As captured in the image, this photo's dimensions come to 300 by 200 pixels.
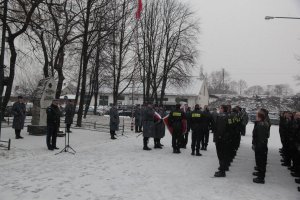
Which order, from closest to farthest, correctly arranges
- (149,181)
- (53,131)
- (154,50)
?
(149,181), (53,131), (154,50)

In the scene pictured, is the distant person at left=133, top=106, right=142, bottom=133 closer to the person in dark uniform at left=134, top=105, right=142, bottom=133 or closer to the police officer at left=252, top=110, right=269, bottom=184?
the person in dark uniform at left=134, top=105, right=142, bottom=133

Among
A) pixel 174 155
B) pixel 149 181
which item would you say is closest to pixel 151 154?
pixel 174 155

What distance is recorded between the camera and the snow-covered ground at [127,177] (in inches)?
290

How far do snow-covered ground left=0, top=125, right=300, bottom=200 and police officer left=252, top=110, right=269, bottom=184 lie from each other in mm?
321

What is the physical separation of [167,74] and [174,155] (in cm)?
2492

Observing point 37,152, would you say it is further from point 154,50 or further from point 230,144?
point 154,50

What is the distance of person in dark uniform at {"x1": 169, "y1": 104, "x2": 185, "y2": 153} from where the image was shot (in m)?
13.8

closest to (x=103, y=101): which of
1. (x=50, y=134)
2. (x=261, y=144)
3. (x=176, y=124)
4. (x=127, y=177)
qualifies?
(x=176, y=124)

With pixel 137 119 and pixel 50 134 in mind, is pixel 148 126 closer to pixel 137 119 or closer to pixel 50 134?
pixel 50 134

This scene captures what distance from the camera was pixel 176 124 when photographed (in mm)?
13891

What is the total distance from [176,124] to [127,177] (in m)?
5.27

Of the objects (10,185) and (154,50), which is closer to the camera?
(10,185)

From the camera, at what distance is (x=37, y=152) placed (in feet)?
40.7

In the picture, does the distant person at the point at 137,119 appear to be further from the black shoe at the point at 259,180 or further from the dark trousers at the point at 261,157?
the black shoe at the point at 259,180
